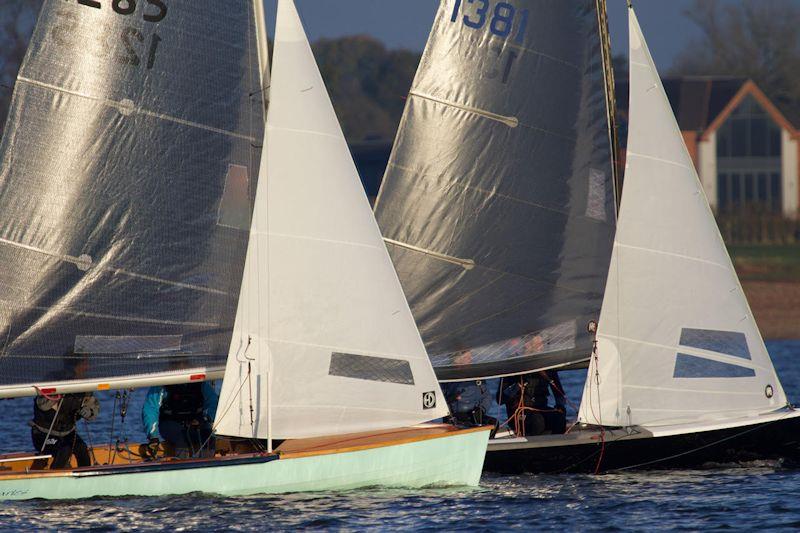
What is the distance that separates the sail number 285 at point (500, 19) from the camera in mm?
16656

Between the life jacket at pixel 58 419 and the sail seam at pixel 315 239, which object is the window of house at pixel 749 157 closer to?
the sail seam at pixel 315 239

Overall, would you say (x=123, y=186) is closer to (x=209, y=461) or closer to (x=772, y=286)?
(x=209, y=461)

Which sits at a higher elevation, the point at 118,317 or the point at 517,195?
the point at 517,195

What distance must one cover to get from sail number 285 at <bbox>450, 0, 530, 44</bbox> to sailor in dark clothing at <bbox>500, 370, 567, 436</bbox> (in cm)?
352

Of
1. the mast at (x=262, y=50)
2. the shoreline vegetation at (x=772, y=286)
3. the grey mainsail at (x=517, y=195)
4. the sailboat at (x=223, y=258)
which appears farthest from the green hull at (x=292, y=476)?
the shoreline vegetation at (x=772, y=286)

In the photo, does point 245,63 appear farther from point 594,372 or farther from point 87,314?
point 594,372

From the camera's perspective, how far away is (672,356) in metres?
15.5

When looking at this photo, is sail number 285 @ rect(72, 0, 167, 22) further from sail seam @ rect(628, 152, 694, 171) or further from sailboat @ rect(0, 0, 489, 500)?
sail seam @ rect(628, 152, 694, 171)

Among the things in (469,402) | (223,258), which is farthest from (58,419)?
(469,402)

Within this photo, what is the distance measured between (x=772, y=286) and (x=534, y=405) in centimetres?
2559

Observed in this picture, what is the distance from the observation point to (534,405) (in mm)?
16422

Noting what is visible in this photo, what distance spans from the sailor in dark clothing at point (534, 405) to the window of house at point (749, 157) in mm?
44646

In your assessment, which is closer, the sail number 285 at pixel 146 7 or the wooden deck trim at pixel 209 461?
the wooden deck trim at pixel 209 461

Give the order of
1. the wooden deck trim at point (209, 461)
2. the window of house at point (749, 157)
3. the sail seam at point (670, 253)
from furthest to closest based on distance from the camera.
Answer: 1. the window of house at point (749, 157)
2. the sail seam at point (670, 253)
3. the wooden deck trim at point (209, 461)
